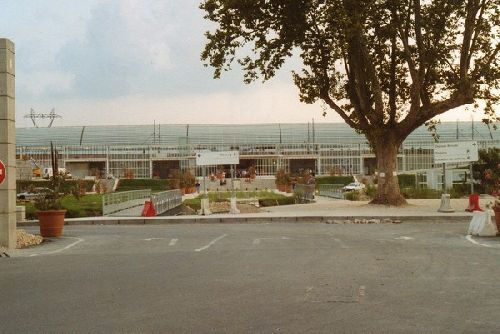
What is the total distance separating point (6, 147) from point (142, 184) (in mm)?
53112

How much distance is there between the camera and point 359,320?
7.45 metres

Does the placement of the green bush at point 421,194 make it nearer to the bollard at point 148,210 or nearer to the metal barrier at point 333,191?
the metal barrier at point 333,191

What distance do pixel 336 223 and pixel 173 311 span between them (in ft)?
56.3

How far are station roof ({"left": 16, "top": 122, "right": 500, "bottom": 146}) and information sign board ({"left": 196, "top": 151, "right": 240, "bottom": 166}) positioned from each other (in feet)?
215

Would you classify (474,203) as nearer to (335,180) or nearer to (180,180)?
(180,180)

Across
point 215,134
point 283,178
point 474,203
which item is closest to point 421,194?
point 474,203

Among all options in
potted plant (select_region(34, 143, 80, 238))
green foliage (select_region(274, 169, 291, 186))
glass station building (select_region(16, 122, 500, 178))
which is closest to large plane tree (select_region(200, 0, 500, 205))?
potted plant (select_region(34, 143, 80, 238))

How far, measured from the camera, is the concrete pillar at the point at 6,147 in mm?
16453

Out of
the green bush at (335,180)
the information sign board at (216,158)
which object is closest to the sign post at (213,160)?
the information sign board at (216,158)

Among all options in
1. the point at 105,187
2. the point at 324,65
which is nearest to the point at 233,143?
the point at 105,187

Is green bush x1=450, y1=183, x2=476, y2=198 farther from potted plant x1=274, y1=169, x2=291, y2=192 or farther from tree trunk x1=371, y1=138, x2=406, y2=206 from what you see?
potted plant x1=274, y1=169, x2=291, y2=192

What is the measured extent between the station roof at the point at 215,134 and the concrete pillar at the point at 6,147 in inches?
3104

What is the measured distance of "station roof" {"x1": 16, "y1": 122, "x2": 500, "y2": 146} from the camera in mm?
96375

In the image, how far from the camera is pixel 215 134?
3883 inches
